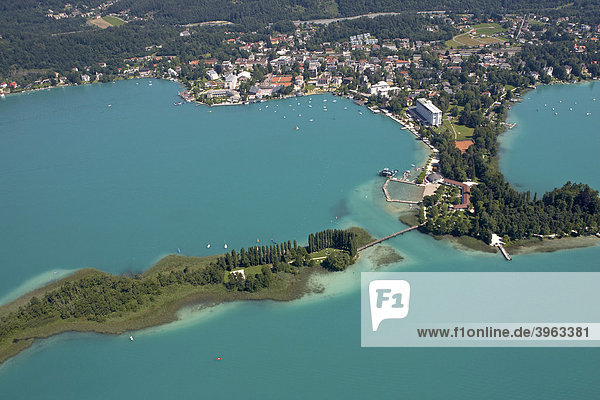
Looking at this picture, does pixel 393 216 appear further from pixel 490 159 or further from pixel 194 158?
pixel 194 158

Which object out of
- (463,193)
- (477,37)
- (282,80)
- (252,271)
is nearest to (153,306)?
(252,271)

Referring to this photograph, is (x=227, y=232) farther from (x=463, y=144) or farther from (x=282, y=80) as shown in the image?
(x=282, y=80)

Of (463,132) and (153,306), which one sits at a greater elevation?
(463,132)

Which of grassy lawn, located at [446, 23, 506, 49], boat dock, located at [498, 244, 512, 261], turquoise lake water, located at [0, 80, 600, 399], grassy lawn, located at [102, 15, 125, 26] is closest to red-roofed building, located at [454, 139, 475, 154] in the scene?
turquoise lake water, located at [0, 80, 600, 399]

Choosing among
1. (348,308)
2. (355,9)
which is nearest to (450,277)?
(348,308)

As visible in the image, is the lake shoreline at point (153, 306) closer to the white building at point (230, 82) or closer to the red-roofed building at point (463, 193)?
the red-roofed building at point (463, 193)

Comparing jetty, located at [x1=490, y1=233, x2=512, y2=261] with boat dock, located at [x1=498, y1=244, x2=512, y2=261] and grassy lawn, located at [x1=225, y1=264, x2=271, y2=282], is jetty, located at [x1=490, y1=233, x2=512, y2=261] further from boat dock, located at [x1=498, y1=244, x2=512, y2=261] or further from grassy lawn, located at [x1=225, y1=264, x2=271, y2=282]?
grassy lawn, located at [x1=225, y1=264, x2=271, y2=282]
